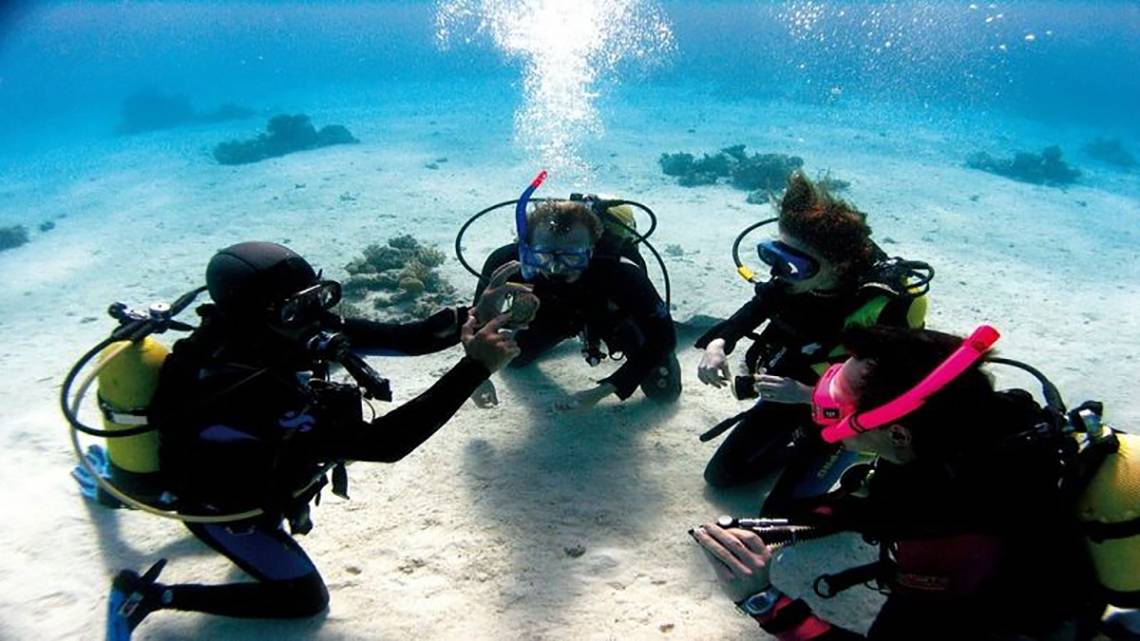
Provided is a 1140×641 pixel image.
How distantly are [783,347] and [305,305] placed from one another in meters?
3.47

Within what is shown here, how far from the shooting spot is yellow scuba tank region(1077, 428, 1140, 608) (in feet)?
6.87

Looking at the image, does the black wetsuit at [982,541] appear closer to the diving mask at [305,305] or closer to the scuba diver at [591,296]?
the diving mask at [305,305]

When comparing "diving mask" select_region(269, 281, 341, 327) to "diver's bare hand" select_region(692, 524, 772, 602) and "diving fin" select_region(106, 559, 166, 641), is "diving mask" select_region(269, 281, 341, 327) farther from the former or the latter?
"diver's bare hand" select_region(692, 524, 772, 602)

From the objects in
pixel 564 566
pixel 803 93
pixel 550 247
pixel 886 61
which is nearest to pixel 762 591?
pixel 564 566

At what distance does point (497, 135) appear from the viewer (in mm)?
25250

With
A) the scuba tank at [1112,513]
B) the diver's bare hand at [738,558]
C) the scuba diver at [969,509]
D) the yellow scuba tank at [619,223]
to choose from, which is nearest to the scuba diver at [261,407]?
the diver's bare hand at [738,558]

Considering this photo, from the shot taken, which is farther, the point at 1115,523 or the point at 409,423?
the point at 409,423

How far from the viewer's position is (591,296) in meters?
5.63

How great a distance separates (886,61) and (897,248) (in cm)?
8486

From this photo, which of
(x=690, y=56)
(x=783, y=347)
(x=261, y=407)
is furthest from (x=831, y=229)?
(x=690, y=56)

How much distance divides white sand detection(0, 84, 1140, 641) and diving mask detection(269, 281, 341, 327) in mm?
1972

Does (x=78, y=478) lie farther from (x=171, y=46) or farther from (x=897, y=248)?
(x=171, y=46)

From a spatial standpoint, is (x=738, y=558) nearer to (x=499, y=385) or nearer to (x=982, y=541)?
(x=982, y=541)

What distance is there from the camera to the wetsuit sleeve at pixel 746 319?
461 cm
